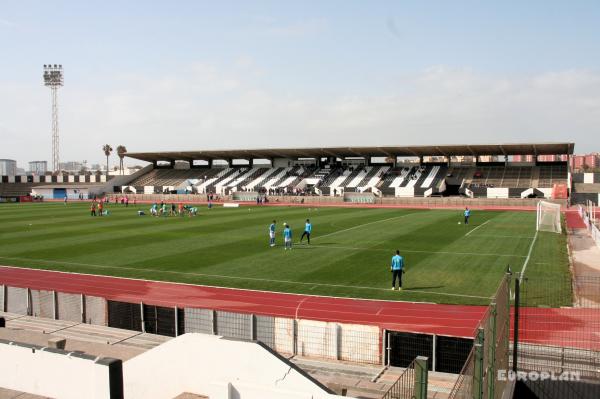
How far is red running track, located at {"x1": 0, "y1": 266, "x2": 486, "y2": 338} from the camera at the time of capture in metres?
15.1

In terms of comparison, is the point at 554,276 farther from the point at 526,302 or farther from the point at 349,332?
the point at 349,332

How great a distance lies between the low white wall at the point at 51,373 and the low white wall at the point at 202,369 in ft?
5.11

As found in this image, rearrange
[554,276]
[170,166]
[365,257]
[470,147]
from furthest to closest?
1. [170,166]
2. [470,147]
3. [365,257]
4. [554,276]

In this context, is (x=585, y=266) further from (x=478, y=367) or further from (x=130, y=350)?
(x=130, y=350)

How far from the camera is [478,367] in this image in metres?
6.26

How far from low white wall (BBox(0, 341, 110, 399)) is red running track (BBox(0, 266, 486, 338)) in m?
7.51

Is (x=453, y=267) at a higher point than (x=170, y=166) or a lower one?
lower

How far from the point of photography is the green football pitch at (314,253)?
790 inches

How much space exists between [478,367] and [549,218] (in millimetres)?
36539

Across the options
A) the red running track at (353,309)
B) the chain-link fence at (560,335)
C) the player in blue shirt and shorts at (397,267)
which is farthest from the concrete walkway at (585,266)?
the player in blue shirt and shorts at (397,267)

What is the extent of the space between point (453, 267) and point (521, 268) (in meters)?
3.05

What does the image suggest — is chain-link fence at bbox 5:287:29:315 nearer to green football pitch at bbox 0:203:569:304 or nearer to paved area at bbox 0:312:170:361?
paved area at bbox 0:312:170:361

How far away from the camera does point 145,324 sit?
14.1 meters

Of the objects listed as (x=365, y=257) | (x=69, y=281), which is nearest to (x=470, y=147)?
(x=365, y=257)
